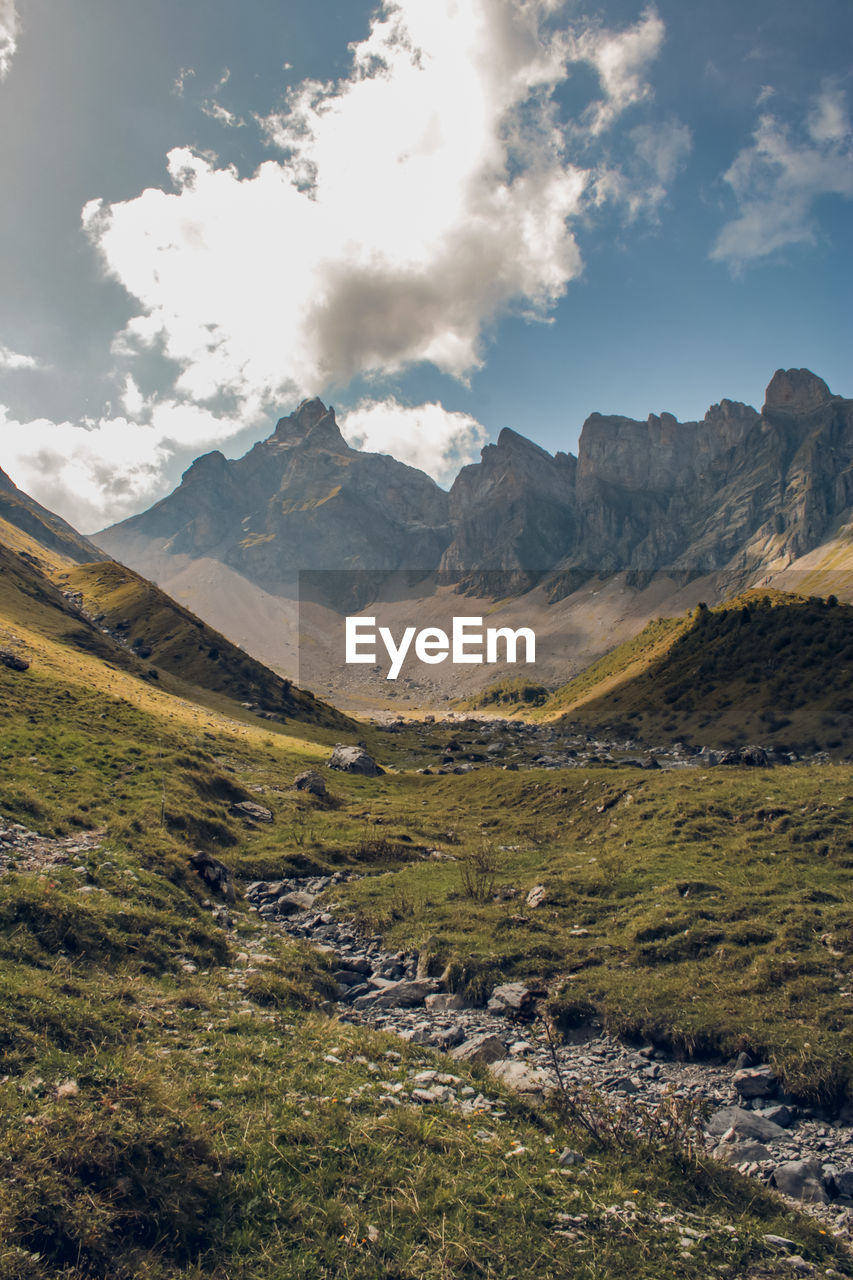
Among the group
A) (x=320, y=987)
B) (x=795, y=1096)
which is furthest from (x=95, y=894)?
(x=795, y=1096)

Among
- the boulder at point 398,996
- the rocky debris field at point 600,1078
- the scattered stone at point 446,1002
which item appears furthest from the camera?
the boulder at point 398,996

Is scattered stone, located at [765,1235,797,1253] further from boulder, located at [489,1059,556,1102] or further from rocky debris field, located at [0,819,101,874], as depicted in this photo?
rocky debris field, located at [0,819,101,874]

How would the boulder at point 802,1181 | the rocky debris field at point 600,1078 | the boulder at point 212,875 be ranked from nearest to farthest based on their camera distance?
the boulder at point 802,1181 → the rocky debris field at point 600,1078 → the boulder at point 212,875

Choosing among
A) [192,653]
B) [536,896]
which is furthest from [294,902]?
[192,653]

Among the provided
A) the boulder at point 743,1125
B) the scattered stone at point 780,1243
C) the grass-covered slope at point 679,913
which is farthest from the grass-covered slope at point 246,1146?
the grass-covered slope at point 679,913

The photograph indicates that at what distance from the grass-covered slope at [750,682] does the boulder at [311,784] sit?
42.7 metres

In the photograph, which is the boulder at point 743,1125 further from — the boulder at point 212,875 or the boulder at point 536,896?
the boulder at point 212,875

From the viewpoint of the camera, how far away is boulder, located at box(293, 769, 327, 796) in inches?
1849

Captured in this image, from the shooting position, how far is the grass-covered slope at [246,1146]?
7.18 m

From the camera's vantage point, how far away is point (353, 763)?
66438mm

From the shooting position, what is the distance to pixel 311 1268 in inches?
280

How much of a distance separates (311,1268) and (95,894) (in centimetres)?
1237

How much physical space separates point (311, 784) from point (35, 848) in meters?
29.1

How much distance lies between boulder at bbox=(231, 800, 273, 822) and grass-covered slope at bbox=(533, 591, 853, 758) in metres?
47.3
